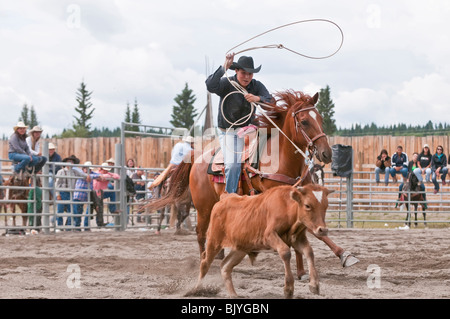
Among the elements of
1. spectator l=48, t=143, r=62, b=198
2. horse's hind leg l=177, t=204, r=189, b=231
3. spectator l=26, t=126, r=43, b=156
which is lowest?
horse's hind leg l=177, t=204, r=189, b=231

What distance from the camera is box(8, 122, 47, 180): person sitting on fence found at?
506 inches

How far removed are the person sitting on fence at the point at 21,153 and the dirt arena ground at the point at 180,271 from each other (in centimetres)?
165

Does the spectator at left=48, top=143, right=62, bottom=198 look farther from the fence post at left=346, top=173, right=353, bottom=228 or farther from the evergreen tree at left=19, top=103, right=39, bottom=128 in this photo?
the evergreen tree at left=19, top=103, right=39, bottom=128

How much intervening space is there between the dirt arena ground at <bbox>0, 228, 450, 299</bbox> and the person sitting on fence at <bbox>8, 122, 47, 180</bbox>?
165cm

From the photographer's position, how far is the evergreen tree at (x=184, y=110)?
59.0m

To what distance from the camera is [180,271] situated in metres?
7.84

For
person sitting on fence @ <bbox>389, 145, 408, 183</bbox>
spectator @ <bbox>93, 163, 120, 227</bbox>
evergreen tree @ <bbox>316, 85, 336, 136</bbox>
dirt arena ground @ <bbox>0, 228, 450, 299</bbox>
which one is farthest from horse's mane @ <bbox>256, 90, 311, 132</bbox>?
evergreen tree @ <bbox>316, 85, 336, 136</bbox>

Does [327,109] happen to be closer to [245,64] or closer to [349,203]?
[349,203]

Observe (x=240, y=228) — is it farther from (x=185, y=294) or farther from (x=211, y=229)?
(x=185, y=294)

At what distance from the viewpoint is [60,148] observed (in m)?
27.1

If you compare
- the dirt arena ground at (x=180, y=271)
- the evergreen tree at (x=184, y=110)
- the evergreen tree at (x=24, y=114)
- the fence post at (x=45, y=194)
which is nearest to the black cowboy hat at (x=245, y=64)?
the dirt arena ground at (x=180, y=271)

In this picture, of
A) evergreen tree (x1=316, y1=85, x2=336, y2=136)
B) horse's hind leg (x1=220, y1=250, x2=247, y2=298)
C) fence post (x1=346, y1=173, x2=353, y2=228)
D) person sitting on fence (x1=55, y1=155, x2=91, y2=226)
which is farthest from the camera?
evergreen tree (x1=316, y1=85, x2=336, y2=136)
